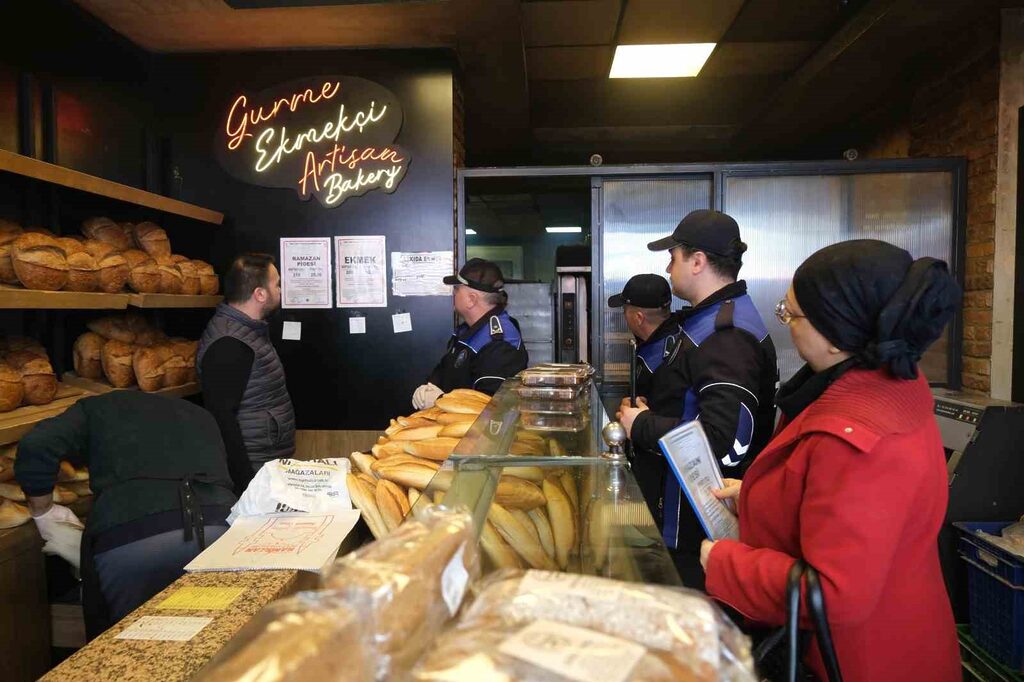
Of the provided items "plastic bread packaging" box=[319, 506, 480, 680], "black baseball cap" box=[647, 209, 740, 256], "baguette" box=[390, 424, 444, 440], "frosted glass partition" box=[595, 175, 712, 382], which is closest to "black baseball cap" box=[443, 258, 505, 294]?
"frosted glass partition" box=[595, 175, 712, 382]

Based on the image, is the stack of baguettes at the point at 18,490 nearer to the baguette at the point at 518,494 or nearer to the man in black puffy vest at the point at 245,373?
the man in black puffy vest at the point at 245,373

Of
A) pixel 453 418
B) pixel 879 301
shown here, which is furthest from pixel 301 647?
pixel 453 418

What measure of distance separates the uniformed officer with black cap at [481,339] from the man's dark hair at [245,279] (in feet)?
2.95

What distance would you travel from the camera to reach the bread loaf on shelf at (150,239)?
3.34 metres

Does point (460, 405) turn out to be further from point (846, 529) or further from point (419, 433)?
point (846, 529)

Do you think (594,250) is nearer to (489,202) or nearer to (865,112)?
(865,112)

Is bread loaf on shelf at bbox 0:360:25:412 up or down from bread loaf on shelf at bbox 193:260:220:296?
down

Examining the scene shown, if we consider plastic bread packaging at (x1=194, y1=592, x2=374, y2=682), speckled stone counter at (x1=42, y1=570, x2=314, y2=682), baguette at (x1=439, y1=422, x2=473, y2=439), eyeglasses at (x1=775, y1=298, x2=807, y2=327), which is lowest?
speckled stone counter at (x1=42, y1=570, x2=314, y2=682)

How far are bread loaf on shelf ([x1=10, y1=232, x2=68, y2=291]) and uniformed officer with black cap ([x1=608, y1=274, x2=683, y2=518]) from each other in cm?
234

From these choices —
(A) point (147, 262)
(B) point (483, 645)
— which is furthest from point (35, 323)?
(B) point (483, 645)

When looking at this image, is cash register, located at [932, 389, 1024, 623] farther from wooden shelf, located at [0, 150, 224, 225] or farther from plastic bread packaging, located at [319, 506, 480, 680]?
wooden shelf, located at [0, 150, 224, 225]

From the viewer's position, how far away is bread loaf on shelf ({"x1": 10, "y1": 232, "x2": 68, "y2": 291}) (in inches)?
97.8

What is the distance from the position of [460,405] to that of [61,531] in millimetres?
1588

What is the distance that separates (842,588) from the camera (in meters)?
1.05
